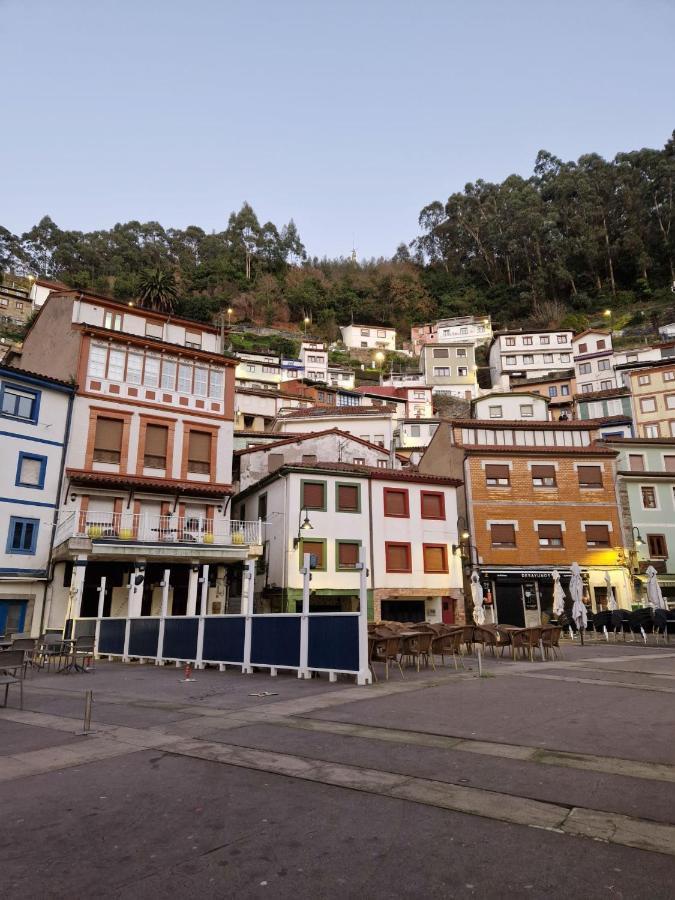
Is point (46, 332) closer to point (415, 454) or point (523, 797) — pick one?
point (523, 797)

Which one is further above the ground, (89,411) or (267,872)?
(89,411)

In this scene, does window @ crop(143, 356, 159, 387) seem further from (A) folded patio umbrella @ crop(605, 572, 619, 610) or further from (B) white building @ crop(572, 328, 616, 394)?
(B) white building @ crop(572, 328, 616, 394)

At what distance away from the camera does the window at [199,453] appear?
29.8 meters

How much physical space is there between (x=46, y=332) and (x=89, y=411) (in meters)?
6.89

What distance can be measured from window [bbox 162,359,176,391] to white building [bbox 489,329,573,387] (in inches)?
2149

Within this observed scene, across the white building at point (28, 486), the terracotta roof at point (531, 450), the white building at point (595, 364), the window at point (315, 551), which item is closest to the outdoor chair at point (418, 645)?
the window at point (315, 551)

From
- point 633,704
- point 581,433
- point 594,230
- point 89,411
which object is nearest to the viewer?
point 633,704

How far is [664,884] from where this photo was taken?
332 cm

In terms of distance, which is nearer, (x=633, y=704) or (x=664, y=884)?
(x=664, y=884)

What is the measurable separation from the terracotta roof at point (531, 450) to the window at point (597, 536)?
469cm

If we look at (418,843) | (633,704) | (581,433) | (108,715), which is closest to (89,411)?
(108,715)

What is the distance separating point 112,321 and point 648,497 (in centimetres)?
3409

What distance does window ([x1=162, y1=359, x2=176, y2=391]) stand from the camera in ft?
98.2

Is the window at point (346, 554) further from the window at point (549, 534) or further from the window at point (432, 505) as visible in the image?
the window at point (549, 534)
